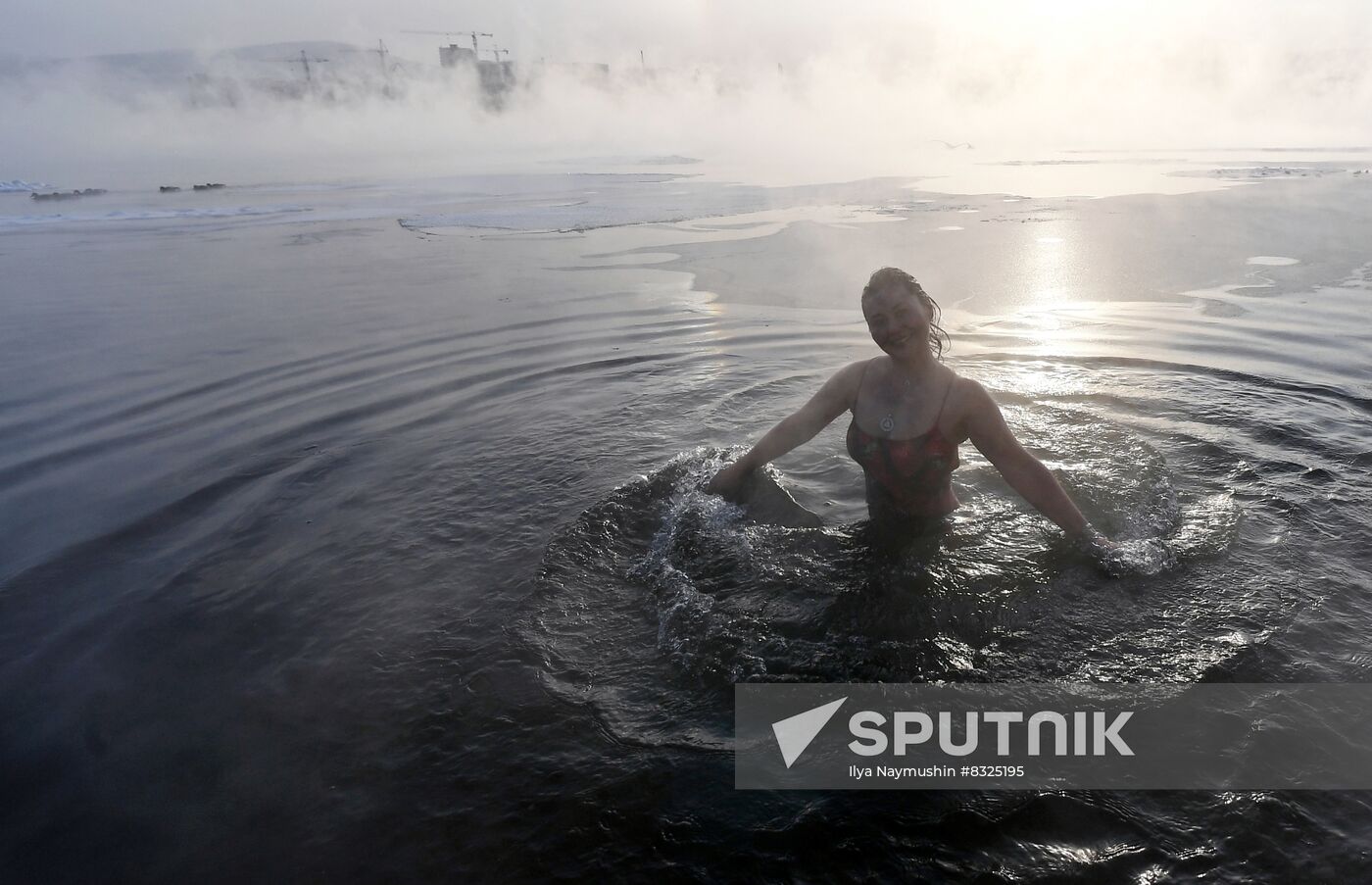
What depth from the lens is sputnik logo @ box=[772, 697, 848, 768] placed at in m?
2.90

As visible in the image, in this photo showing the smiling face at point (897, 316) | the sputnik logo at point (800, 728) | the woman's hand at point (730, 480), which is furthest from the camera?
the woman's hand at point (730, 480)

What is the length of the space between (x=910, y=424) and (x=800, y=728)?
5.75ft

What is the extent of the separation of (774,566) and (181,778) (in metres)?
2.70

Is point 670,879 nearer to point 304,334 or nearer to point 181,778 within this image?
point 181,778

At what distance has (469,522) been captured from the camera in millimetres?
4742

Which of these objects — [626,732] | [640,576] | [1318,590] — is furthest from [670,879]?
[1318,590]

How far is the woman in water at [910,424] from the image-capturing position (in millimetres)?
3873
